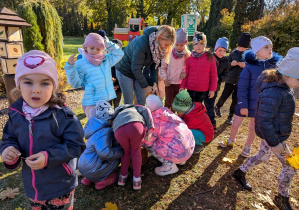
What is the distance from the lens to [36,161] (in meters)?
1.31

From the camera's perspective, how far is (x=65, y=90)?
6.59 metres

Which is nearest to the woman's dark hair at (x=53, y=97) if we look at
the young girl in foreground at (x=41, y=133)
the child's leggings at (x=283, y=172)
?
the young girl in foreground at (x=41, y=133)

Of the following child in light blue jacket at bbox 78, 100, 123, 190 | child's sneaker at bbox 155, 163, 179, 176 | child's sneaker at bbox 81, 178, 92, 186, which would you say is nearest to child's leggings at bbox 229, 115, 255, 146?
child's sneaker at bbox 155, 163, 179, 176

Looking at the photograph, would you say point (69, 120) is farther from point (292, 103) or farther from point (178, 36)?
point (178, 36)

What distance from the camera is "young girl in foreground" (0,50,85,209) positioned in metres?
1.36

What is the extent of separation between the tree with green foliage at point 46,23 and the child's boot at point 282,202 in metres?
6.57

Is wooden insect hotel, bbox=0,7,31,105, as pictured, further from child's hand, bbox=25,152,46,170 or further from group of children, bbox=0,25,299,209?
child's hand, bbox=25,152,46,170

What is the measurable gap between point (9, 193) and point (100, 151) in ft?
4.04

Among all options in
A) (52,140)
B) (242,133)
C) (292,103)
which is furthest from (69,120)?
(242,133)

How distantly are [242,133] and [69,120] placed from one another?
12.2 ft

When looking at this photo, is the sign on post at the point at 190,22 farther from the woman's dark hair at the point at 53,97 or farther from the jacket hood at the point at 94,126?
the woman's dark hair at the point at 53,97

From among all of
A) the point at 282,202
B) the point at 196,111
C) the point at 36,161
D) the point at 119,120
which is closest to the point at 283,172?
the point at 282,202

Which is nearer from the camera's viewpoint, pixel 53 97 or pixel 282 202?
pixel 53 97

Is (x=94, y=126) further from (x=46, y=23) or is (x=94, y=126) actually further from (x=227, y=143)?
(x=46, y=23)
